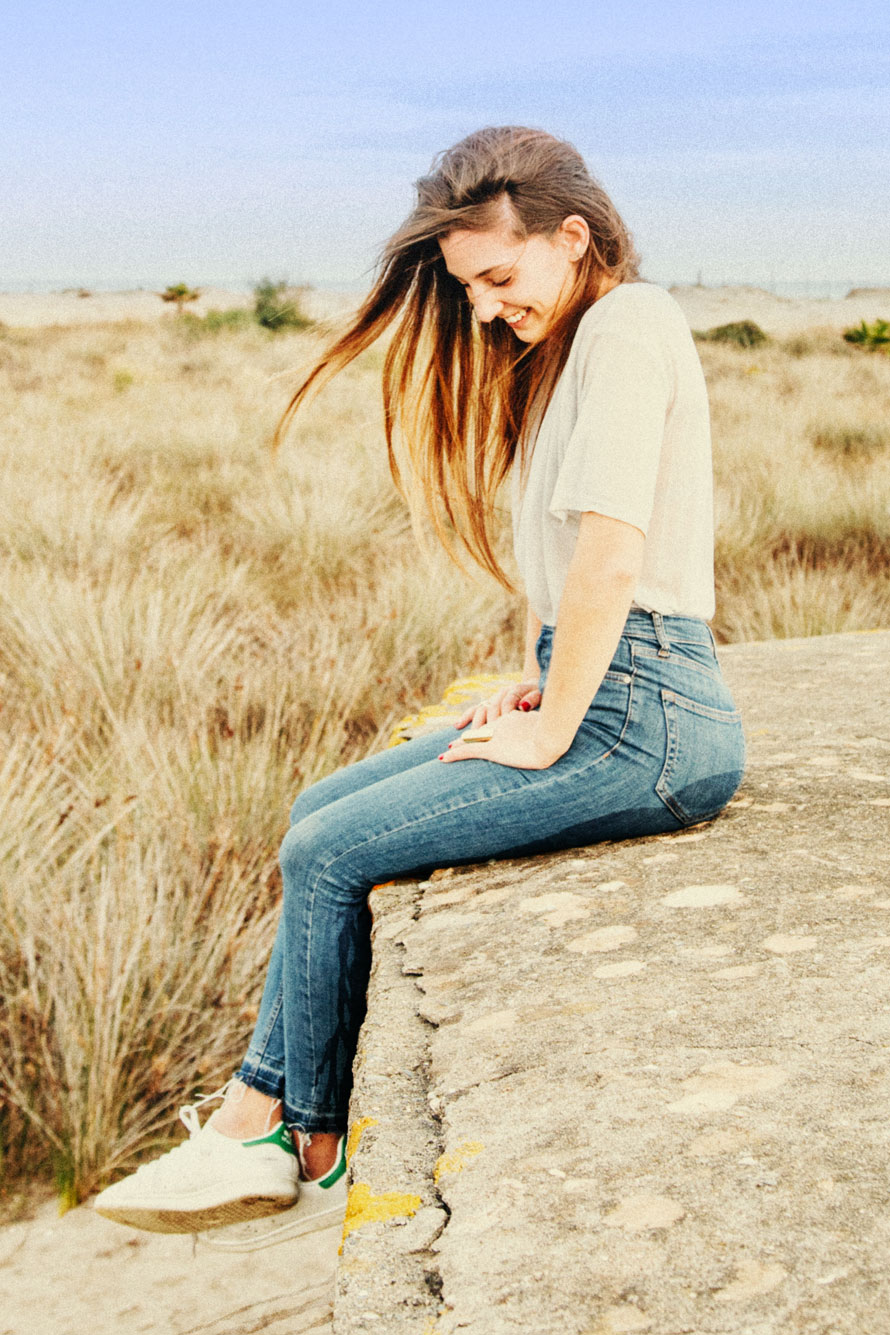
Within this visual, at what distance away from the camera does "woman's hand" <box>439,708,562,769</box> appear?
1591mm

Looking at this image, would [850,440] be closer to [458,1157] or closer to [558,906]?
[558,906]

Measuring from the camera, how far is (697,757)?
1.63 metres

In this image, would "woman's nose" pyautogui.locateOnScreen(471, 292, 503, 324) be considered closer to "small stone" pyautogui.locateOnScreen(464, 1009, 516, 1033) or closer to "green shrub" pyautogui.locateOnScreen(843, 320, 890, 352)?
"small stone" pyautogui.locateOnScreen(464, 1009, 516, 1033)

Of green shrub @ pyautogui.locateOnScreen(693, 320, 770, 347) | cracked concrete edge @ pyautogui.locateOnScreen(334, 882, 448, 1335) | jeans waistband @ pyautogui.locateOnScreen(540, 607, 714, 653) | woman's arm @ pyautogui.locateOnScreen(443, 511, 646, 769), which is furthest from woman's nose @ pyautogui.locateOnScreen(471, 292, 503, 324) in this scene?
green shrub @ pyautogui.locateOnScreen(693, 320, 770, 347)

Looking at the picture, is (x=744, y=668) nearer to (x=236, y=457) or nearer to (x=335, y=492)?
(x=335, y=492)

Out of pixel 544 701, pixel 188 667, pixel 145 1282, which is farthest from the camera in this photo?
pixel 188 667

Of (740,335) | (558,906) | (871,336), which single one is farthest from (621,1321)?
(740,335)

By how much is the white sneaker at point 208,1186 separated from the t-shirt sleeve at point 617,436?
1090mm

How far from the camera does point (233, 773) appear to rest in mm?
2670

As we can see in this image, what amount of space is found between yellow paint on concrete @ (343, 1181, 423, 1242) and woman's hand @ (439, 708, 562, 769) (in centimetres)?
69

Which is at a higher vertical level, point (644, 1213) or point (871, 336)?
point (871, 336)

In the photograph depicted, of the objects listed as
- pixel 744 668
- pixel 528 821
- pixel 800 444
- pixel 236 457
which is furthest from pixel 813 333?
pixel 528 821

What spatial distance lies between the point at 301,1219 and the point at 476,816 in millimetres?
729

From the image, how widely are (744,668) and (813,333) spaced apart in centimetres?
1976
